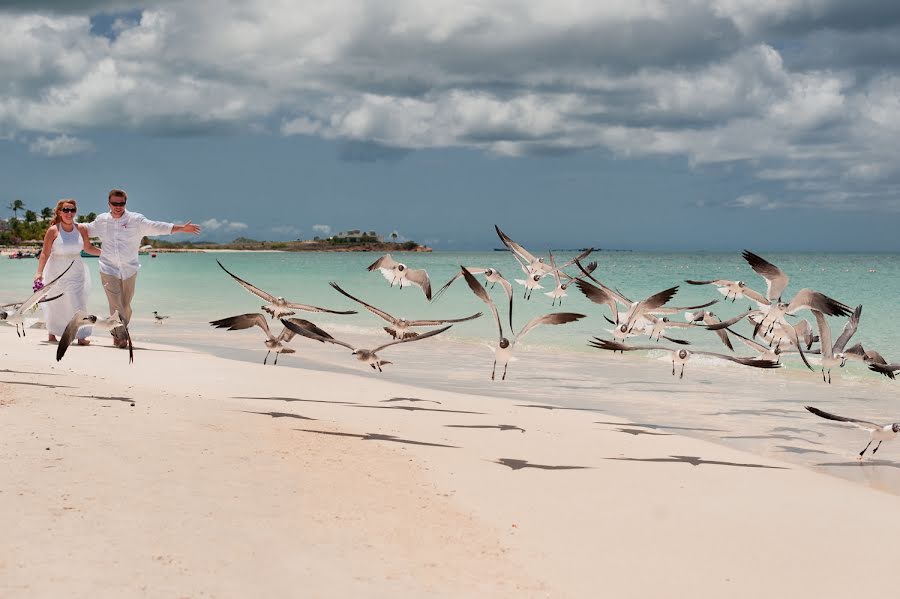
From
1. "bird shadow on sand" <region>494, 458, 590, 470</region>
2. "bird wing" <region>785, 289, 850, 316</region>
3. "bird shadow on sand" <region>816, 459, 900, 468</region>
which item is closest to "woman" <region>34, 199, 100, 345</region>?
"bird shadow on sand" <region>494, 458, 590, 470</region>

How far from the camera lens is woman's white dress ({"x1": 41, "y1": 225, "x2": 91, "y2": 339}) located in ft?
42.4

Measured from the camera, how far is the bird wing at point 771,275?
10.0 metres

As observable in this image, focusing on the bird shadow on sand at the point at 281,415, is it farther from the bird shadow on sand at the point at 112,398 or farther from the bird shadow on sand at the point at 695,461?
the bird shadow on sand at the point at 695,461

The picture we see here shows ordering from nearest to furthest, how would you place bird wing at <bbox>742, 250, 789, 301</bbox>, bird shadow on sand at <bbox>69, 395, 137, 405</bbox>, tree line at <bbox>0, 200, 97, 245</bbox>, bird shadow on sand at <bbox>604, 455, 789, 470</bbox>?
1. bird shadow on sand at <bbox>604, 455, 789, 470</bbox>
2. bird shadow on sand at <bbox>69, 395, 137, 405</bbox>
3. bird wing at <bbox>742, 250, 789, 301</bbox>
4. tree line at <bbox>0, 200, 97, 245</bbox>

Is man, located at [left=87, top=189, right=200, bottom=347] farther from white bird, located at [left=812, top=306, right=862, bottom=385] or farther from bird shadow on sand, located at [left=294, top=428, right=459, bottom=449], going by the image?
white bird, located at [left=812, top=306, right=862, bottom=385]

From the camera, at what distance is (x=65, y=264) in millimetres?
13188

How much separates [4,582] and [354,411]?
18.8 ft

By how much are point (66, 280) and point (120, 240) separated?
2.12 meters

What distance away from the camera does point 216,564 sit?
4.51 meters

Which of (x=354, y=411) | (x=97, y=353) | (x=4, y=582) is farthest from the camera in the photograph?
(x=97, y=353)

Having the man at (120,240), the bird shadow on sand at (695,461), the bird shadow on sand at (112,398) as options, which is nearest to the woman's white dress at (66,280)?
the man at (120,240)

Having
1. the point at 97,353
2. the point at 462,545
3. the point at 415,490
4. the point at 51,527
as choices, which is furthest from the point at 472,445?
the point at 97,353

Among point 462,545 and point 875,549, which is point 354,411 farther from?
point 875,549

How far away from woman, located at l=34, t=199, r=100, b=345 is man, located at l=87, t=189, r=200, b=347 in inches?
23.4
